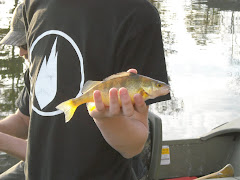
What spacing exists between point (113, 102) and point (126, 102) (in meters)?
0.04

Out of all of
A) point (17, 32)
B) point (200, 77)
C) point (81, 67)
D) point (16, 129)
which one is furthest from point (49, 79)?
point (200, 77)

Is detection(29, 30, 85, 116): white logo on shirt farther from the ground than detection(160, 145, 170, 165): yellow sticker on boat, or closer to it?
farther from the ground

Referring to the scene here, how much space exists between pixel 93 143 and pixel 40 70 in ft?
1.37

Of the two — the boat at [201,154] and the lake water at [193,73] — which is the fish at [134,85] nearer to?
the boat at [201,154]

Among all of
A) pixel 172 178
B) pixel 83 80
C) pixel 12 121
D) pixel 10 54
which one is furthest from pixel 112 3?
pixel 10 54

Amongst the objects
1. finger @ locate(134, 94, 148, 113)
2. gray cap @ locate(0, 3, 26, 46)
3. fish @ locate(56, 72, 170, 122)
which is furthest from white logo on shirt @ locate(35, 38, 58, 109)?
gray cap @ locate(0, 3, 26, 46)

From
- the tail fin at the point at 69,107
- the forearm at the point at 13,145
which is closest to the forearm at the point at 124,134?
the tail fin at the point at 69,107

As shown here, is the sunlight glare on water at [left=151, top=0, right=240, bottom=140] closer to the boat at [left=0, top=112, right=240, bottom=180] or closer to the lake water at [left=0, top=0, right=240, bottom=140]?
the lake water at [left=0, top=0, right=240, bottom=140]

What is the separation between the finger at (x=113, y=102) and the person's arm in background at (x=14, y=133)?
1519mm

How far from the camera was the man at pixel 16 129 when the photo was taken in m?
2.88

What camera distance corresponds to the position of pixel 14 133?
3.00m

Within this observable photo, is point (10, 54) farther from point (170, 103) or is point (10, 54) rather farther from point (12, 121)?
point (12, 121)

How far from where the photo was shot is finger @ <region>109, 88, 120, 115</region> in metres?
1.36

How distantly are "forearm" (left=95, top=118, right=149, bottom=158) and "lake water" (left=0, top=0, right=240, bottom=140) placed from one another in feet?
13.3
